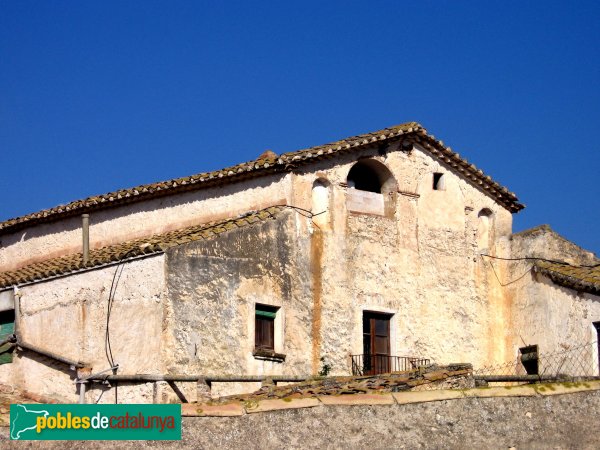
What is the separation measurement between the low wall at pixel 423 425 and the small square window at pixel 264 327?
9.09m

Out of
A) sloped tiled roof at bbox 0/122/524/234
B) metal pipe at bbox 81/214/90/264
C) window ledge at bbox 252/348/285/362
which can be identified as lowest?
window ledge at bbox 252/348/285/362

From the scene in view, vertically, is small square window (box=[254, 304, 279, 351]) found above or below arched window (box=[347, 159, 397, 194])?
below

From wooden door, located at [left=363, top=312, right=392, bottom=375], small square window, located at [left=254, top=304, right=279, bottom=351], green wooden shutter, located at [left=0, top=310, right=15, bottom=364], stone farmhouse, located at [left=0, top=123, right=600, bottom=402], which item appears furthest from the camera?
wooden door, located at [left=363, top=312, right=392, bottom=375]

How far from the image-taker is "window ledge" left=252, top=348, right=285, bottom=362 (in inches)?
897

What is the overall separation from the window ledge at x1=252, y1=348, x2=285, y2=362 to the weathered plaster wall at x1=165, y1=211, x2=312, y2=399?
3.0 inches

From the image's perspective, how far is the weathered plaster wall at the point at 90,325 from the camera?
21.8m

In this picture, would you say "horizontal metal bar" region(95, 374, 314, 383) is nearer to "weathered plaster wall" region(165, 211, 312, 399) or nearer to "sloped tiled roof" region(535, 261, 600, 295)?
"weathered plaster wall" region(165, 211, 312, 399)

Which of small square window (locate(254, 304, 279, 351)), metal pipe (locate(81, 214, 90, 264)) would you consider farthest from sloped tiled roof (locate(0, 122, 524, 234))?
small square window (locate(254, 304, 279, 351))

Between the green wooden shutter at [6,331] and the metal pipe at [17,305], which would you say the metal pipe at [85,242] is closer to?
the metal pipe at [17,305]

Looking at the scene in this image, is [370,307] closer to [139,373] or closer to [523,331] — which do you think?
[523,331]

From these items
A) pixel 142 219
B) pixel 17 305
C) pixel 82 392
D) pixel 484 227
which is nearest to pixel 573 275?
pixel 484 227

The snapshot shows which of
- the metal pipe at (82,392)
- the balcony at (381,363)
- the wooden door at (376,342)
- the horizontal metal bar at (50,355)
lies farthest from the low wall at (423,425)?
the wooden door at (376,342)

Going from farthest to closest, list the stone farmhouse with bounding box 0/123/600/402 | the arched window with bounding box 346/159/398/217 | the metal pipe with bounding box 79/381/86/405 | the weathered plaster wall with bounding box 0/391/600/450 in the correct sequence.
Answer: the arched window with bounding box 346/159/398/217
the stone farmhouse with bounding box 0/123/600/402
the metal pipe with bounding box 79/381/86/405
the weathered plaster wall with bounding box 0/391/600/450

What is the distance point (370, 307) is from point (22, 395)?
7163 mm
